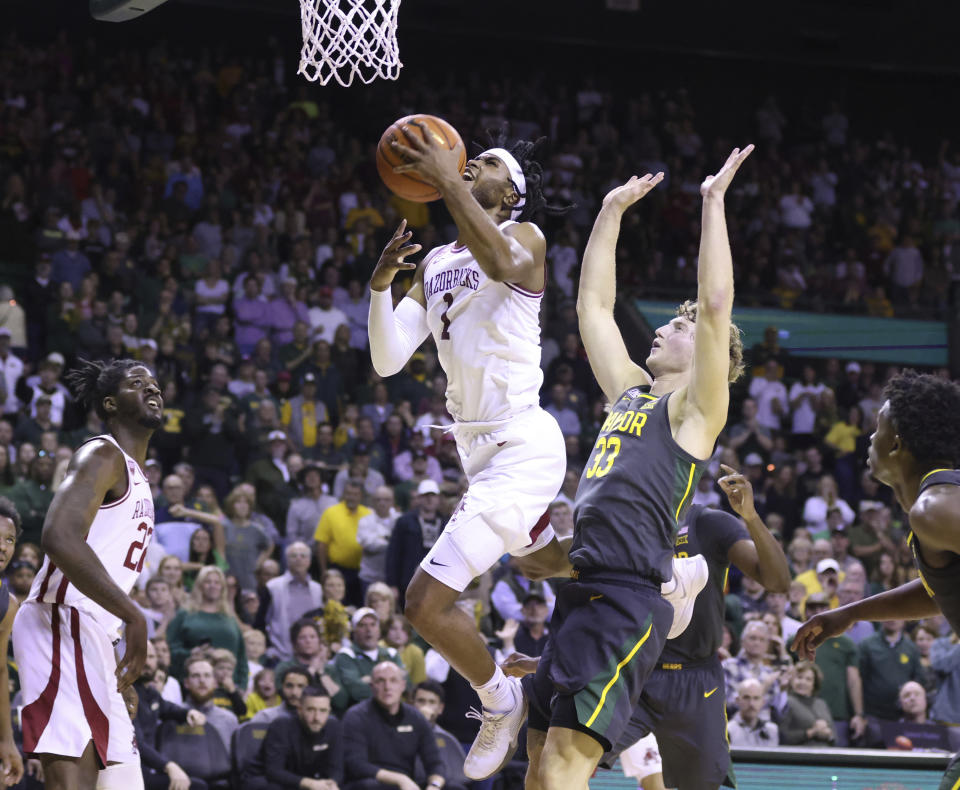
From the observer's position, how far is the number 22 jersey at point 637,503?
460 centimetres

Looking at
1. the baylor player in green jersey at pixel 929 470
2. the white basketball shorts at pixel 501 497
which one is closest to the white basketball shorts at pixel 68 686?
the white basketball shorts at pixel 501 497

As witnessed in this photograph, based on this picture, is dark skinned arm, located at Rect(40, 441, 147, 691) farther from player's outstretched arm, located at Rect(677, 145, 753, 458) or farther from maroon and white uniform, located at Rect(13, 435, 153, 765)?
player's outstretched arm, located at Rect(677, 145, 753, 458)

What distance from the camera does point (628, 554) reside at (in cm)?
460

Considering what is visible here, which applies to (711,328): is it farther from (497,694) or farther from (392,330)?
(497,694)

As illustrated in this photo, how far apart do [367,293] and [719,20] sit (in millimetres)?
9627

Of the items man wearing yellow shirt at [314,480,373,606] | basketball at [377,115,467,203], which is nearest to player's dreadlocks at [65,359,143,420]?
basketball at [377,115,467,203]

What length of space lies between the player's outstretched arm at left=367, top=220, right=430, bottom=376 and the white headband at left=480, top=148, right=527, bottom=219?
17.2 inches

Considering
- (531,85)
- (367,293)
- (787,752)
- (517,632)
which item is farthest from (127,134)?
(787,752)

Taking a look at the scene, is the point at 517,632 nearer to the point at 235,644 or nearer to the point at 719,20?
the point at 235,644

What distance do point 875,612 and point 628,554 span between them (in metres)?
0.93

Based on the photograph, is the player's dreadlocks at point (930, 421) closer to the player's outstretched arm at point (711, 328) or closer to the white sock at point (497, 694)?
the player's outstretched arm at point (711, 328)

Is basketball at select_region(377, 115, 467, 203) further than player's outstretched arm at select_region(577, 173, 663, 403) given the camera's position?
No

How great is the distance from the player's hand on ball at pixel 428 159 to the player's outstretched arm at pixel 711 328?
2.87 feet

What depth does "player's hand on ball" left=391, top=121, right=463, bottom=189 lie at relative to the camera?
452 centimetres
